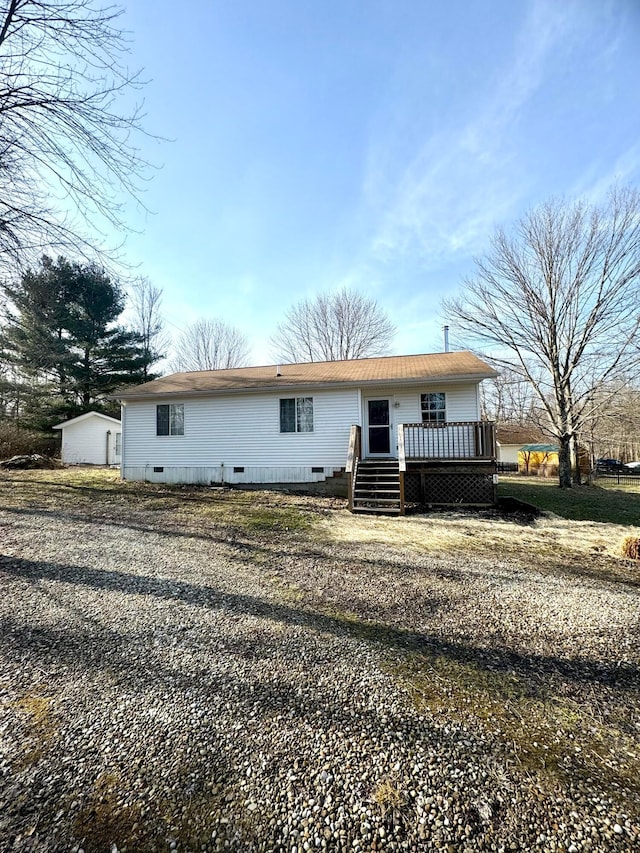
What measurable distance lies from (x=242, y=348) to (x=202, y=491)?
2136cm

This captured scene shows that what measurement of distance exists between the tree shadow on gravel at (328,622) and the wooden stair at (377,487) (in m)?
4.98

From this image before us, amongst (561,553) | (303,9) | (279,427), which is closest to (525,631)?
(561,553)

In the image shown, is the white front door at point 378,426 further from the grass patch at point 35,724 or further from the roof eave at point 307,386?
the grass patch at point 35,724

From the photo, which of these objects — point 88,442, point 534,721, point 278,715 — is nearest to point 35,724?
point 278,715

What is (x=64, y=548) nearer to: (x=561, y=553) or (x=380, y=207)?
(x=561, y=553)

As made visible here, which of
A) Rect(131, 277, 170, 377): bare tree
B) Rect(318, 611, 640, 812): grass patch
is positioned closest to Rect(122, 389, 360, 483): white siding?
Rect(318, 611, 640, 812): grass patch

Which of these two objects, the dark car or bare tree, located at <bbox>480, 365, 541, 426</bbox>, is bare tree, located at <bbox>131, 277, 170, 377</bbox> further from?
the dark car

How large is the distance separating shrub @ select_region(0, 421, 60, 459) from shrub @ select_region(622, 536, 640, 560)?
2324cm

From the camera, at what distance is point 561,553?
519cm

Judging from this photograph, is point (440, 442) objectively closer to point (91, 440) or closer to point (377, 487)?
point (377, 487)

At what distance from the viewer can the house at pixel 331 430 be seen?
904 cm

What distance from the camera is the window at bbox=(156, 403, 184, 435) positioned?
12039 mm

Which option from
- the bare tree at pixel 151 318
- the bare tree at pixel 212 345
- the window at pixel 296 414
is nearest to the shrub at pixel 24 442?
the bare tree at pixel 151 318

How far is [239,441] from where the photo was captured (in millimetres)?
11438
